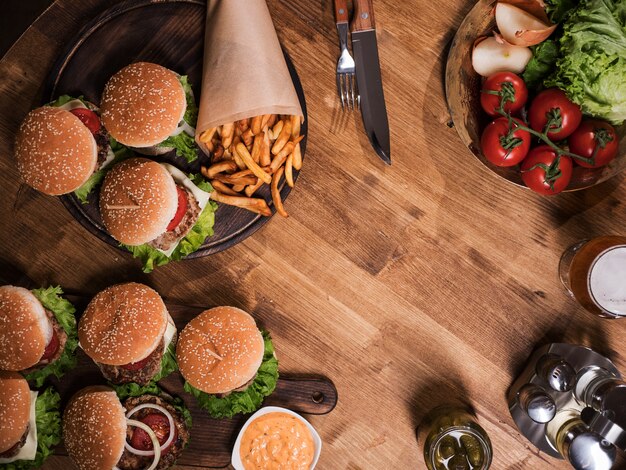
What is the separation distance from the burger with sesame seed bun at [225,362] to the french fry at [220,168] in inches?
22.7

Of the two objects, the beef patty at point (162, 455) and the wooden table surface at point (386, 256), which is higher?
the wooden table surface at point (386, 256)

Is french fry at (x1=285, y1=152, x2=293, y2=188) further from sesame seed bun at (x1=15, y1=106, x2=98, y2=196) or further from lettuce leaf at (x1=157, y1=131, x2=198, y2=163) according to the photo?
sesame seed bun at (x1=15, y1=106, x2=98, y2=196)

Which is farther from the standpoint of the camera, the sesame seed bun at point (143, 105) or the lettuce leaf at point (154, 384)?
the lettuce leaf at point (154, 384)

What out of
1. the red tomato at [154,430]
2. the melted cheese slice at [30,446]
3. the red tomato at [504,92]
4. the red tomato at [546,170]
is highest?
the red tomato at [504,92]

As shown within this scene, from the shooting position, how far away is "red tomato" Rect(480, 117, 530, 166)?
6.57 feet

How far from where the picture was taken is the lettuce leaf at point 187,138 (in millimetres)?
2291

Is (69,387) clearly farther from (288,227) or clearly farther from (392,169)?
(392,169)

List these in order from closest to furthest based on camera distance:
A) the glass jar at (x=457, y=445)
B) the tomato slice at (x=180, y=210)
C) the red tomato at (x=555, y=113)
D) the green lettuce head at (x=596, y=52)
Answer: the green lettuce head at (x=596, y=52) < the red tomato at (x=555, y=113) < the glass jar at (x=457, y=445) < the tomato slice at (x=180, y=210)

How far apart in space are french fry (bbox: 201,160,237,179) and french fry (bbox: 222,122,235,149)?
69 millimetres

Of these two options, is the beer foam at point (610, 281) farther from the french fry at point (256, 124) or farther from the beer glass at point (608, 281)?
the french fry at point (256, 124)

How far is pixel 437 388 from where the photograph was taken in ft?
7.77

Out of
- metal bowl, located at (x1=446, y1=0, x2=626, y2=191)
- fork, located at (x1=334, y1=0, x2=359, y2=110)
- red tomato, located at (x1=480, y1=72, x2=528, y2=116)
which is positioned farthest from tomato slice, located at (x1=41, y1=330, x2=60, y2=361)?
red tomato, located at (x1=480, y1=72, x2=528, y2=116)

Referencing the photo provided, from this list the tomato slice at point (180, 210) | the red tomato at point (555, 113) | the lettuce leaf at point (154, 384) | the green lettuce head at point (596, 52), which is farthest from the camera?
the lettuce leaf at point (154, 384)

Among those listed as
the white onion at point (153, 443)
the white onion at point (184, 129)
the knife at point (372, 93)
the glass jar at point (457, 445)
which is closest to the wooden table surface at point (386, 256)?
the knife at point (372, 93)
